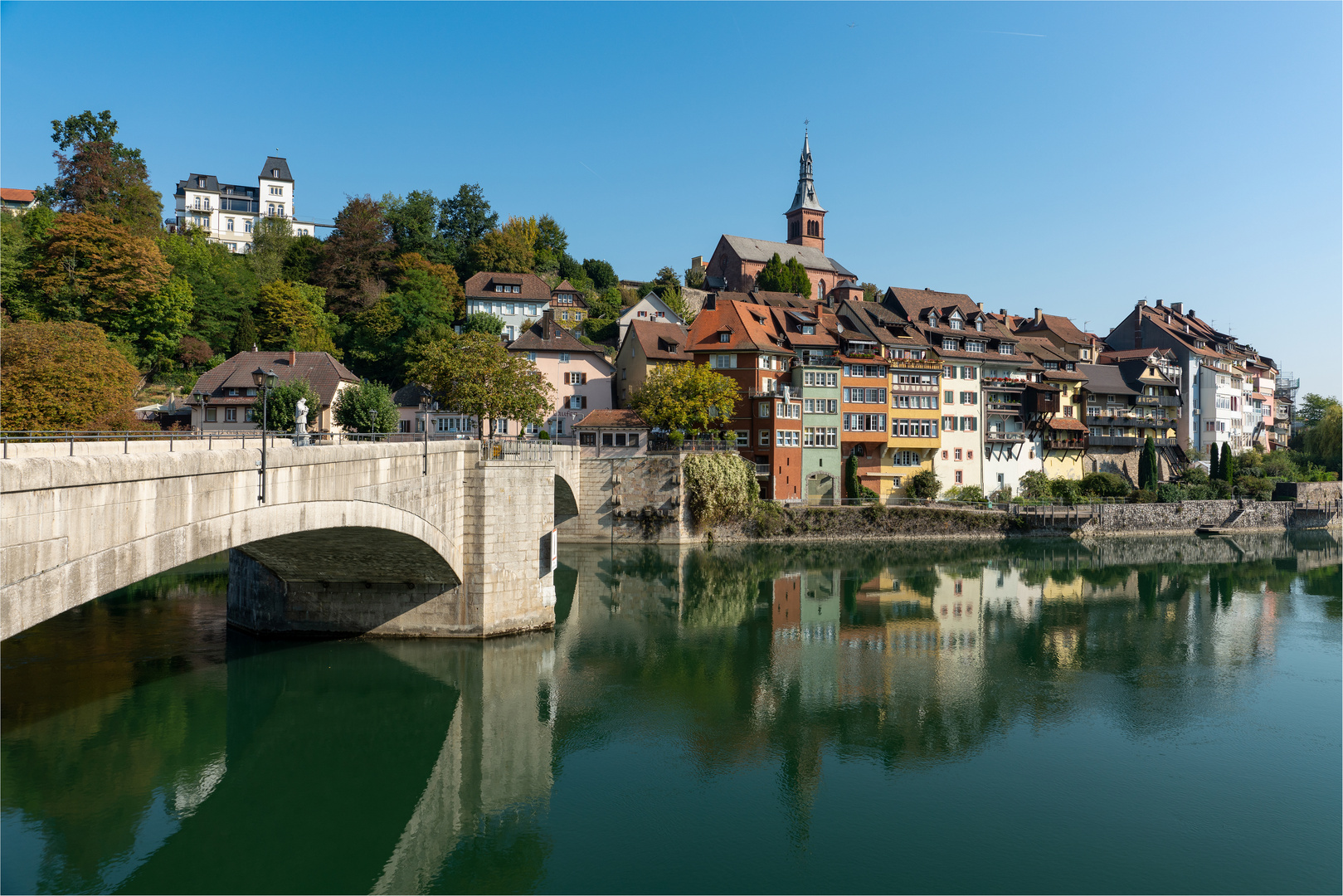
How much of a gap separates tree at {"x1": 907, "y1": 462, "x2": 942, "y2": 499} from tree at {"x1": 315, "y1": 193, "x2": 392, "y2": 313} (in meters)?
46.6

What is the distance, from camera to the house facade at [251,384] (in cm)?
5631

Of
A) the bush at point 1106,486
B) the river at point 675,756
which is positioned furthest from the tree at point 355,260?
the bush at point 1106,486

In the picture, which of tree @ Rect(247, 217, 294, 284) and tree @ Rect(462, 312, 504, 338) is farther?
tree @ Rect(247, 217, 294, 284)

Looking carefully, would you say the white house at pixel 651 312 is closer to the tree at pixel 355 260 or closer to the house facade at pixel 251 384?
Result: the tree at pixel 355 260

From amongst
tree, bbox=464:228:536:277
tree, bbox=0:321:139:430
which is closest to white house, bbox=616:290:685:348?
tree, bbox=464:228:536:277

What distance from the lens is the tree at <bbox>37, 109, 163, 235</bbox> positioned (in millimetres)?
66750

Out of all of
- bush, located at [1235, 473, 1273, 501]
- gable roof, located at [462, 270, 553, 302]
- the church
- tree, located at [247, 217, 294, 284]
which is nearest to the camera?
bush, located at [1235, 473, 1273, 501]

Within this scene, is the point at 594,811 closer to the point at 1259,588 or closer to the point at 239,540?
the point at 239,540

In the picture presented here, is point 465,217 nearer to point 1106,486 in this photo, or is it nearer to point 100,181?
point 100,181

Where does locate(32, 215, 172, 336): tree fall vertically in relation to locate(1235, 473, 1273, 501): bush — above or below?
above

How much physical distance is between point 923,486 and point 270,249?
6077 cm

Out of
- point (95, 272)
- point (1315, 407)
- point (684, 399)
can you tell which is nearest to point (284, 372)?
point (95, 272)

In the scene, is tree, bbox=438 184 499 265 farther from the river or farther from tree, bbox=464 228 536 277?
the river

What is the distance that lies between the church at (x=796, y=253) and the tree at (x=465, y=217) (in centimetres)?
2606
